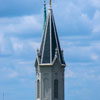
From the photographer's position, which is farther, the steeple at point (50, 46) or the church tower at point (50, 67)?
the steeple at point (50, 46)

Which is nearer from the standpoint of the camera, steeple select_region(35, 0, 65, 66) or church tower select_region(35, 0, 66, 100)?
church tower select_region(35, 0, 66, 100)

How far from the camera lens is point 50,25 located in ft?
379

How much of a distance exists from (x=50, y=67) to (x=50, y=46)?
12.0 ft

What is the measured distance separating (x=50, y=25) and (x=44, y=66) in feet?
24.0

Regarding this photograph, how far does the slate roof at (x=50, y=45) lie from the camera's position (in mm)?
114062

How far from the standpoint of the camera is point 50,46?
11438 centimetres

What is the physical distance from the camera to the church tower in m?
114

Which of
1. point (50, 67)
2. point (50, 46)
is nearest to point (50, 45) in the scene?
point (50, 46)

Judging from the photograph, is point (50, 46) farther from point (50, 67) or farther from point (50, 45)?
point (50, 67)

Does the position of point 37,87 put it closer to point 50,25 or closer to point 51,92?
point 51,92

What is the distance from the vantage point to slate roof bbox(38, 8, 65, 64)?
114062 mm

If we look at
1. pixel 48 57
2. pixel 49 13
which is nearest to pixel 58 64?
pixel 48 57

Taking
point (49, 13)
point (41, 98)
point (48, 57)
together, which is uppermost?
point (49, 13)

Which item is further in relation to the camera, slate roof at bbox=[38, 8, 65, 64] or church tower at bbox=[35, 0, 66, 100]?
slate roof at bbox=[38, 8, 65, 64]
